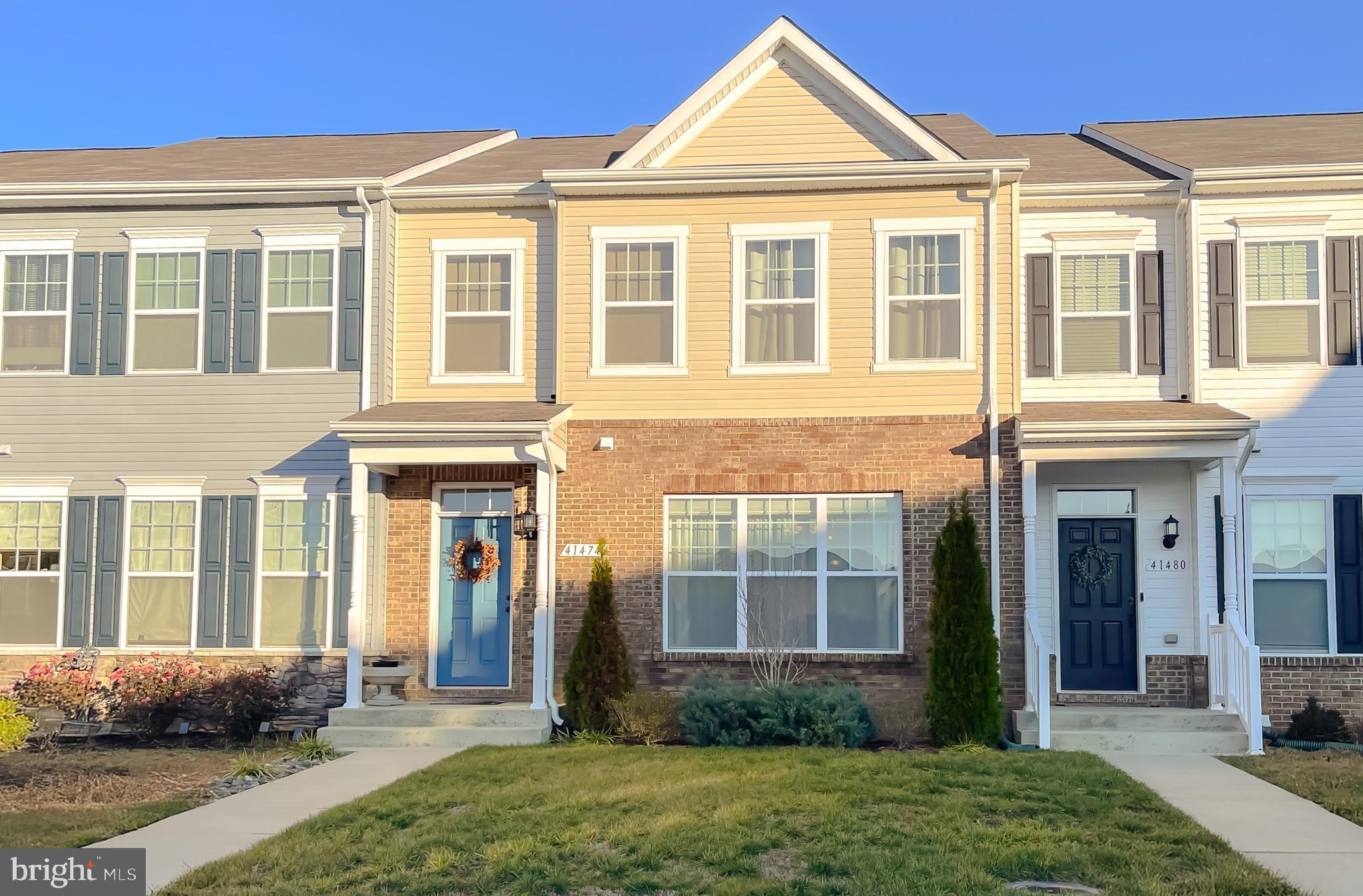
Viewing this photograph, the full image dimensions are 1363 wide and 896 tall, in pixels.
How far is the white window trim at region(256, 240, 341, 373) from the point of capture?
1401cm

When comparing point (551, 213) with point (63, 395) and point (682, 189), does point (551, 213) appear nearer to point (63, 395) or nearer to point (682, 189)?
point (682, 189)

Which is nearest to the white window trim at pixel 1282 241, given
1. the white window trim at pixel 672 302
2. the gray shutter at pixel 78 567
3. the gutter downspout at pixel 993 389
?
the gutter downspout at pixel 993 389

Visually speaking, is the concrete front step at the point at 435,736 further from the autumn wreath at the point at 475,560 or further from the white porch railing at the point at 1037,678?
the white porch railing at the point at 1037,678

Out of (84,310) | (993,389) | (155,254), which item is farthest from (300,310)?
(993,389)

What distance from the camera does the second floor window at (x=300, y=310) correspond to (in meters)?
14.0

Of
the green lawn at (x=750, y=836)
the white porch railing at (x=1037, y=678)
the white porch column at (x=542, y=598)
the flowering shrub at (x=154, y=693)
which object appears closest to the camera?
the green lawn at (x=750, y=836)

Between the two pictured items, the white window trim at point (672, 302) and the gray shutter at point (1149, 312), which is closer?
the white window trim at point (672, 302)

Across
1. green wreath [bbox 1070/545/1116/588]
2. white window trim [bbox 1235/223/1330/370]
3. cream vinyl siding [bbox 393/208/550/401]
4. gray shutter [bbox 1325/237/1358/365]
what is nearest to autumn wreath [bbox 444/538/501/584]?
cream vinyl siding [bbox 393/208/550/401]

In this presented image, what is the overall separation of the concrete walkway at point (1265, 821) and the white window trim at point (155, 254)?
10551mm

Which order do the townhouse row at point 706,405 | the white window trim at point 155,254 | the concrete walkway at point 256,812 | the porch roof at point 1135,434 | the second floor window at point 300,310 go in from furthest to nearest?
the white window trim at point 155,254, the second floor window at point 300,310, the townhouse row at point 706,405, the porch roof at point 1135,434, the concrete walkway at point 256,812

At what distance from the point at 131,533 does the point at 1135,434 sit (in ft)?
35.3

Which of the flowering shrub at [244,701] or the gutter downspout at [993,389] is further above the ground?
the gutter downspout at [993,389]

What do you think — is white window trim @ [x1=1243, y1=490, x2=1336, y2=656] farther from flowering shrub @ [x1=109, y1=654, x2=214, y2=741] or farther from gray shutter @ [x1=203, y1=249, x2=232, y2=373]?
gray shutter @ [x1=203, y1=249, x2=232, y2=373]

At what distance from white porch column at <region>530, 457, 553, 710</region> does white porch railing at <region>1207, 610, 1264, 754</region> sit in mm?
6757
